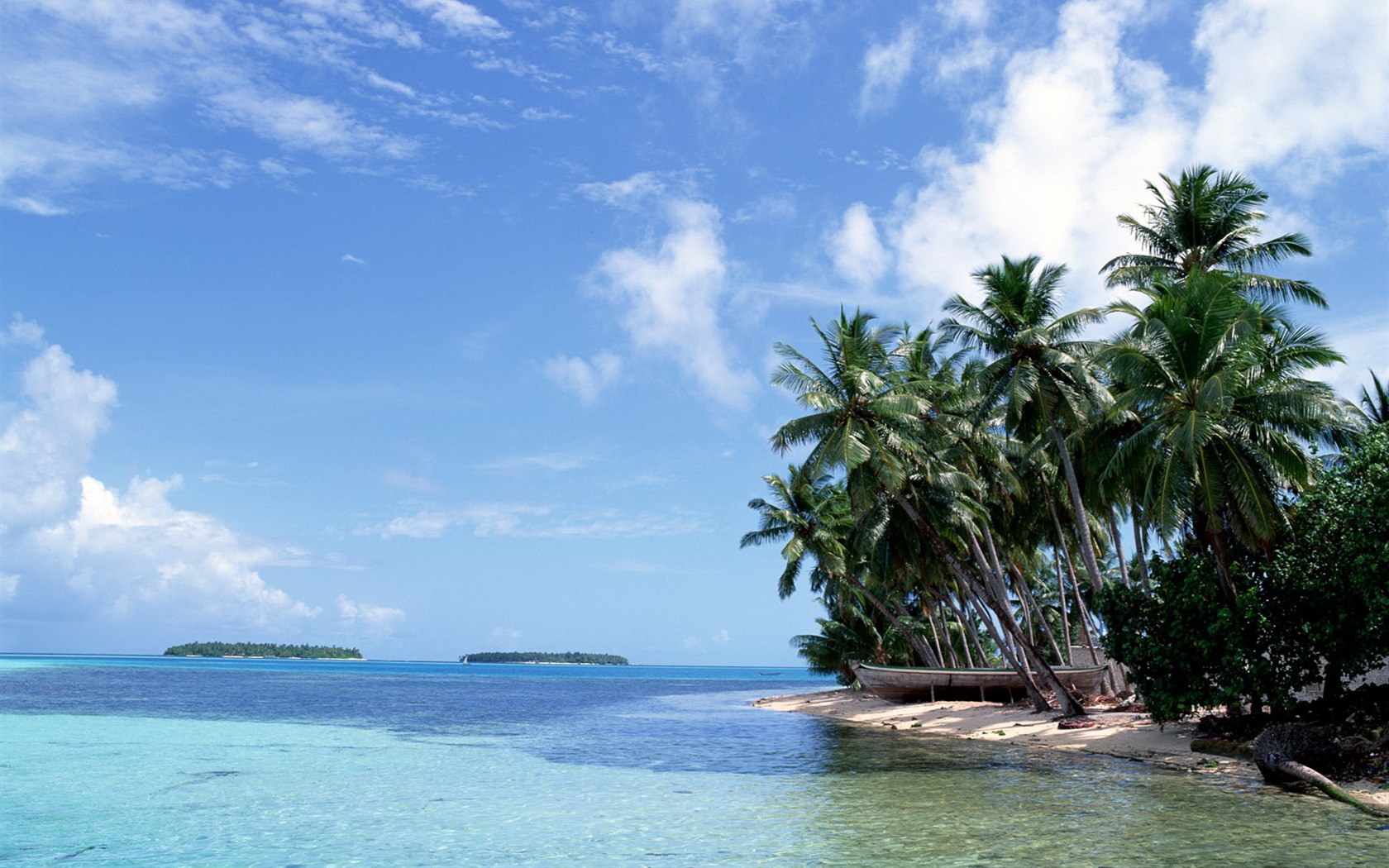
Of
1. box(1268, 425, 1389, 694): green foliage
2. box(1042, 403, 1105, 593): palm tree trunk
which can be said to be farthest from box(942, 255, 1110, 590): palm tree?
box(1268, 425, 1389, 694): green foliage

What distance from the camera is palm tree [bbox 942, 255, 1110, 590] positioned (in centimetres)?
2400

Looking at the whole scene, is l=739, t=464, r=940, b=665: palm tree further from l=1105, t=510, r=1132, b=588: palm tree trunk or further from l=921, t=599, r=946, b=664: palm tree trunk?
l=1105, t=510, r=1132, b=588: palm tree trunk

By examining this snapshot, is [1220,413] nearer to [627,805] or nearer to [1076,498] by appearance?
[1076,498]

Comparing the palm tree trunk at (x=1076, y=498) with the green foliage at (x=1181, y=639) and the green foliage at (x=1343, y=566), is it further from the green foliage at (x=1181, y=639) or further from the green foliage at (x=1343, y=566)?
the green foliage at (x=1343, y=566)

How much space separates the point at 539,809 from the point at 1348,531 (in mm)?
14147

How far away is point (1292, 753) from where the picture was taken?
48.9ft

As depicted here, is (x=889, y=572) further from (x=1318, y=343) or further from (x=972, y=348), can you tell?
(x=1318, y=343)

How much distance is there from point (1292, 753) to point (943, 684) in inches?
822

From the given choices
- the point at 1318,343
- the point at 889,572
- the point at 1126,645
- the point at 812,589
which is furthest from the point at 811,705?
the point at 1318,343

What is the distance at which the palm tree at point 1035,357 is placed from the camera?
945 inches

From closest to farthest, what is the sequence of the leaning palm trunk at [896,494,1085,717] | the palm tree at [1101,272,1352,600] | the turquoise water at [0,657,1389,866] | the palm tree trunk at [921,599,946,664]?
1. the turquoise water at [0,657,1389,866]
2. the palm tree at [1101,272,1352,600]
3. the leaning palm trunk at [896,494,1085,717]
4. the palm tree trunk at [921,599,946,664]

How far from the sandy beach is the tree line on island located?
1.10 m

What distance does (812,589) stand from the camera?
47.8 m

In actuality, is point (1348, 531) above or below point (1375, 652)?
above
